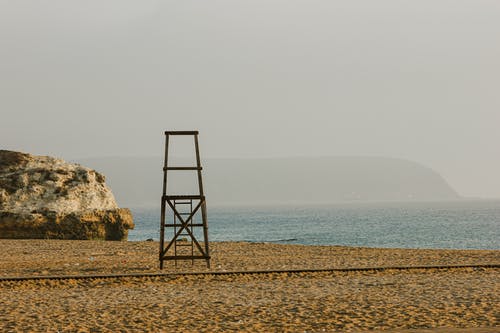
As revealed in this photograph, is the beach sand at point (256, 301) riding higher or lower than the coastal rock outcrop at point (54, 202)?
lower

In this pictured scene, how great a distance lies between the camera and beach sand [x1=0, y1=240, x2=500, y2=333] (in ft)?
38.6

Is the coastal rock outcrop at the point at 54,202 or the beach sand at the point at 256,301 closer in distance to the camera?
the beach sand at the point at 256,301

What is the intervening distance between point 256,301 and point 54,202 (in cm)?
3155

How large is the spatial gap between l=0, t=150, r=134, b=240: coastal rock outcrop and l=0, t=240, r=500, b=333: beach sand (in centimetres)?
1879

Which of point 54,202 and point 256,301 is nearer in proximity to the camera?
point 256,301

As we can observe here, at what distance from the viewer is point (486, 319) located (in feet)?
39.1

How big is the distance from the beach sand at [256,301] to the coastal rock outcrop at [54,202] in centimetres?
1879

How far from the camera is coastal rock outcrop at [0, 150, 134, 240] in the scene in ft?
139

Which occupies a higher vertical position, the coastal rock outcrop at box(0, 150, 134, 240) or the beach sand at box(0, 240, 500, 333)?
the coastal rock outcrop at box(0, 150, 134, 240)

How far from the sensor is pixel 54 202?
4366cm

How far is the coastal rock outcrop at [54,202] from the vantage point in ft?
139

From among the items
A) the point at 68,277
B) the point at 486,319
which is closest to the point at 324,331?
the point at 486,319

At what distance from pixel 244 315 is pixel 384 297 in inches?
138

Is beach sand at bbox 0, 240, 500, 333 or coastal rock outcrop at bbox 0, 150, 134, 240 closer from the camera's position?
beach sand at bbox 0, 240, 500, 333
